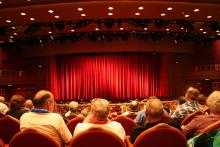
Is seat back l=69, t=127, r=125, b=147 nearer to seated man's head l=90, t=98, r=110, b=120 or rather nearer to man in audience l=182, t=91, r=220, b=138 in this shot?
seated man's head l=90, t=98, r=110, b=120

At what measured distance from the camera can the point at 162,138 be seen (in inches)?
108

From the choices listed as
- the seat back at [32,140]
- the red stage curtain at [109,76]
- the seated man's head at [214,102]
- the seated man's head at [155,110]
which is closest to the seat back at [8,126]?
the seat back at [32,140]

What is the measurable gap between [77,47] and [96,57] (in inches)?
95.1

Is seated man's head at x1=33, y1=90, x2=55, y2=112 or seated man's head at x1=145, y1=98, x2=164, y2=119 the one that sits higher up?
seated man's head at x1=33, y1=90, x2=55, y2=112

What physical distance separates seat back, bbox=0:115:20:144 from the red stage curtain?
17.1 meters

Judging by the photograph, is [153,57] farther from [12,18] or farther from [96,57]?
[12,18]

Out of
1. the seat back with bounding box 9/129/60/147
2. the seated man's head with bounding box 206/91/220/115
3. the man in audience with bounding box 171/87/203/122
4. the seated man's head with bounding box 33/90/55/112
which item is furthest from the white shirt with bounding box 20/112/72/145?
the man in audience with bounding box 171/87/203/122

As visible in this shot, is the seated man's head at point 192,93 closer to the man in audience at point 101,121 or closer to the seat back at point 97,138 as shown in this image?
the man in audience at point 101,121

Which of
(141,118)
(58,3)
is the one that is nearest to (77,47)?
(58,3)

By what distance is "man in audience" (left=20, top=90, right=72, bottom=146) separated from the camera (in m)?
3.27

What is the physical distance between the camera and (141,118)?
5332 mm

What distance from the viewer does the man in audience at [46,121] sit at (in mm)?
3268

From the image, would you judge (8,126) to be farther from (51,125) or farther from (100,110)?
(100,110)

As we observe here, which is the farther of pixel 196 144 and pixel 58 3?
pixel 58 3
